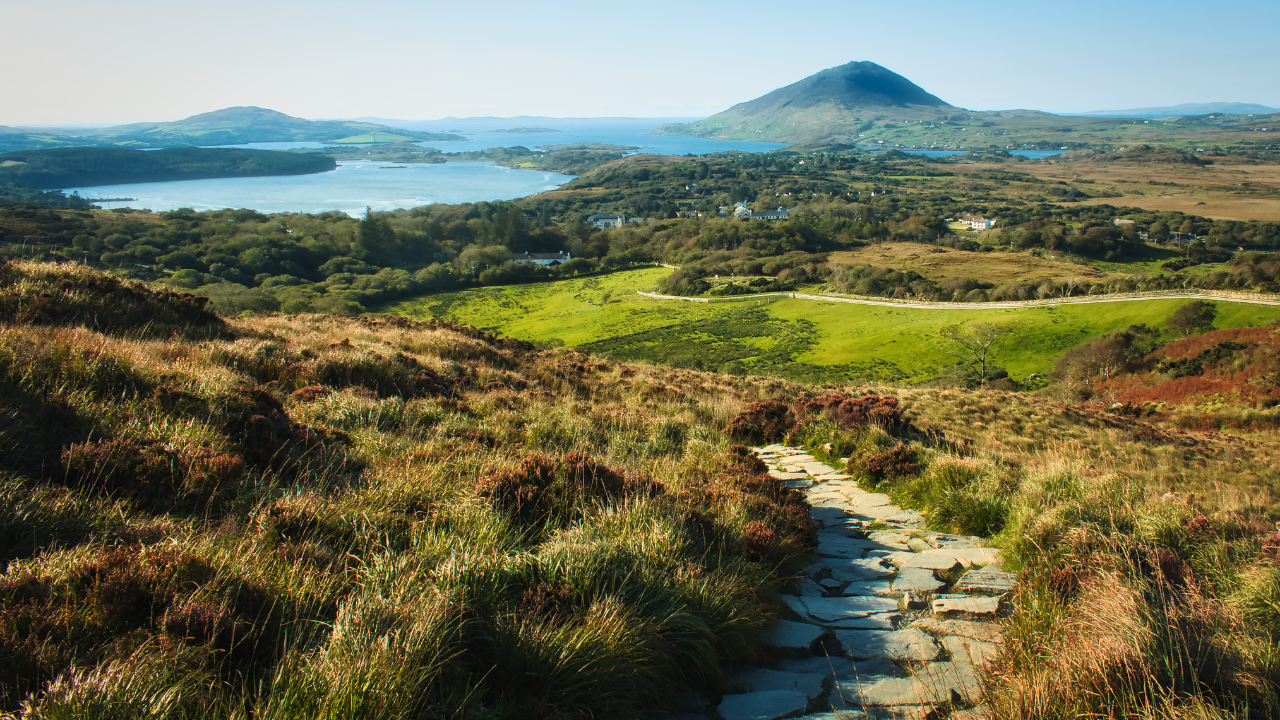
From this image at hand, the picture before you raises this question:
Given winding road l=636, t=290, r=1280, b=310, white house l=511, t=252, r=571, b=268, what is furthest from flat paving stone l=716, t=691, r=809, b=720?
white house l=511, t=252, r=571, b=268

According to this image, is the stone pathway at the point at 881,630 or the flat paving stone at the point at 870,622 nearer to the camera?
the stone pathway at the point at 881,630

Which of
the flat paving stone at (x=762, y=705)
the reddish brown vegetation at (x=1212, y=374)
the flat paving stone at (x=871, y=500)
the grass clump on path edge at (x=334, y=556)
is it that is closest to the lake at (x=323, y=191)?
the reddish brown vegetation at (x=1212, y=374)

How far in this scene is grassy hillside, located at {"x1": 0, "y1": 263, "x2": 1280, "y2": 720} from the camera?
210 centimetres

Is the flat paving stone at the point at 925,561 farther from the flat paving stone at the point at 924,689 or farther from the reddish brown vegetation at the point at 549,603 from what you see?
the reddish brown vegetation at the point at 549,603

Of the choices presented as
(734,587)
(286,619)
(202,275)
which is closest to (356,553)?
(286,619)

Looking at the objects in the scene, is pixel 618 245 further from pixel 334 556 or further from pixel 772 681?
pixel 772 681

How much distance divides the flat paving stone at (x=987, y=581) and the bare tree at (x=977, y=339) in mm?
38328

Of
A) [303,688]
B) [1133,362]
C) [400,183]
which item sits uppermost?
[400,183]

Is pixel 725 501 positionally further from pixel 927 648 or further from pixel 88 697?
pixel 88 697

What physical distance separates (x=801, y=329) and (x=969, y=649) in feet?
171

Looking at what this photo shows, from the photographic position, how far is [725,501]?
14.9 ft

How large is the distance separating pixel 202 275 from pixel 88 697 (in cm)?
8388

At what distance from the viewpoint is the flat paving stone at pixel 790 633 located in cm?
319

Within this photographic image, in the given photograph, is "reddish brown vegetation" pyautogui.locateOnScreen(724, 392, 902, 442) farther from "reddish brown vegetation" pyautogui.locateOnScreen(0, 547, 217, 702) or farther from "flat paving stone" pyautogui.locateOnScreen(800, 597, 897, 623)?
"reddish brown vegetation" pyautogui.locateOnScreen(0, 547, 217, 702)
